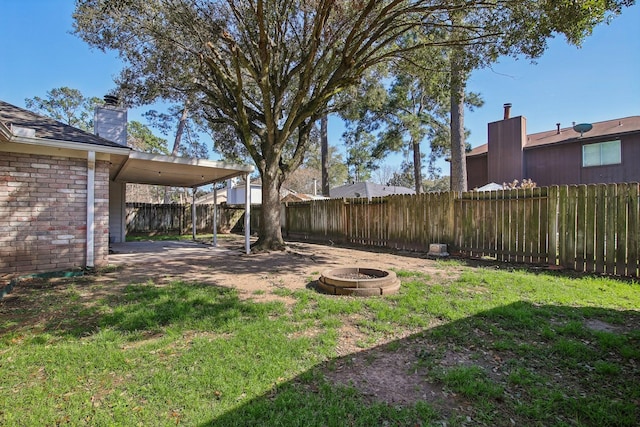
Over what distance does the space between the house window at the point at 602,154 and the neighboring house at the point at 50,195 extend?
1940cm

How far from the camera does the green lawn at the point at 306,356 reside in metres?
2.09

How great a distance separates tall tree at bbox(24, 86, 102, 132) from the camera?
2712cm

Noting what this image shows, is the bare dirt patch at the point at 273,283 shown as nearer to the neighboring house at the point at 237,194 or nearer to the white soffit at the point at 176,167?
the white soffit at the point at 176,167

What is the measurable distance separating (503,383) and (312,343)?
64.6 inches

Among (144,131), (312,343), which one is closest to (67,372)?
(312,343)

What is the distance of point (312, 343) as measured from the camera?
3.10 meters

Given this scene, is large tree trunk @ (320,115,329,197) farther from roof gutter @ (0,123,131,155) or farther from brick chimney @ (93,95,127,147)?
roof gutter @ (0,123,131,155)

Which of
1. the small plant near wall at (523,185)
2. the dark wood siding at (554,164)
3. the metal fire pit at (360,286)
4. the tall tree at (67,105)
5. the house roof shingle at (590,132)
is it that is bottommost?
the metal fire pit at (360,286)

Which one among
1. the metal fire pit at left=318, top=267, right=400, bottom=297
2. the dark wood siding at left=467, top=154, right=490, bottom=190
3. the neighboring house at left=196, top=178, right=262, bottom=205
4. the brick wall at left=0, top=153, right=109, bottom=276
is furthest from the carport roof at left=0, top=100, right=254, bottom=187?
the neighboring house at left=196, top=178, right=262, bottom=205

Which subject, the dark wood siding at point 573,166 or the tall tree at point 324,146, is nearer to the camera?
the dark wood siding at point 573,166

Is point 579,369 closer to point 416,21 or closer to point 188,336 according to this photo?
point 188,336

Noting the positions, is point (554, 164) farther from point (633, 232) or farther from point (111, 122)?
point (111, 122)

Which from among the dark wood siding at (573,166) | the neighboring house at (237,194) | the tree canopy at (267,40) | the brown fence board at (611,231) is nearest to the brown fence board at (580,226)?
the brown fence board at (611,231)

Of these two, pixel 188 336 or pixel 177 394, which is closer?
pixel 177 394
